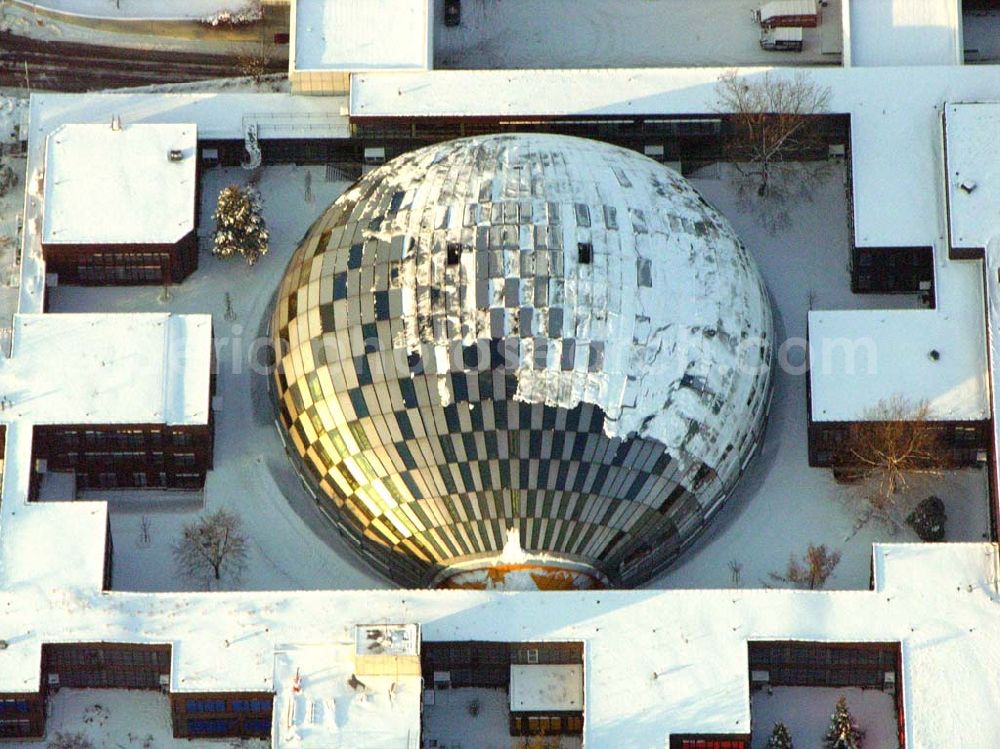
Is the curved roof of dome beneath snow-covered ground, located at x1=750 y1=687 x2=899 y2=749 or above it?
above

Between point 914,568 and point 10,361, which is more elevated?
point 10,361

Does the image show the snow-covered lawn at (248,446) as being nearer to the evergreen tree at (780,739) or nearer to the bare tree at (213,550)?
the bare tree at (213,550)

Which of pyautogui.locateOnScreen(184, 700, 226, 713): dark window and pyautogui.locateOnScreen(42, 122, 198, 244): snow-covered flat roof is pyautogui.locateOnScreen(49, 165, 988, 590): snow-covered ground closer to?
pyautogui.locateOnScreen(42, 122, 198, 244): snow-covered flat roof

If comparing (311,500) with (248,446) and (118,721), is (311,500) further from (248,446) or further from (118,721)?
(118,721)

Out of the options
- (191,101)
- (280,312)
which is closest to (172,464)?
(280,312)

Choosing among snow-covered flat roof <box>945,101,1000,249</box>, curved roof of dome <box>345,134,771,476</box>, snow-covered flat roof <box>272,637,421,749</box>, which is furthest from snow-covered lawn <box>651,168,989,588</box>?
snow-covered flat roof <box>272,637,421,749</box>

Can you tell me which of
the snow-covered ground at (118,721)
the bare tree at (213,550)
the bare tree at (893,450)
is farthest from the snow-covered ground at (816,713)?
the bare tree at (213,550)

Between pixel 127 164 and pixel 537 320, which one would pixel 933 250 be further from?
pixel 127 164
